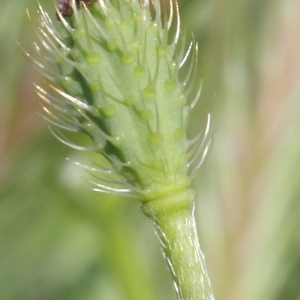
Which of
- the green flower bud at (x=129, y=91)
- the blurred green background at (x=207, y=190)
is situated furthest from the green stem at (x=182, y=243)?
the blurred green background at (x=207, y=190)

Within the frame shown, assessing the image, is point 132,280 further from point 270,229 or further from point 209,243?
point 270,229

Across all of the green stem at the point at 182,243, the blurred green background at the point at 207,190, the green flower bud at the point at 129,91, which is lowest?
the blurred green background at the point at 207,190

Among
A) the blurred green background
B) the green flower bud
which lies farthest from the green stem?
the blurred green background

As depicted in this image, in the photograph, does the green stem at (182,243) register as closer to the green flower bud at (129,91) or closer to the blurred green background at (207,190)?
the green flower bud at (129,91)

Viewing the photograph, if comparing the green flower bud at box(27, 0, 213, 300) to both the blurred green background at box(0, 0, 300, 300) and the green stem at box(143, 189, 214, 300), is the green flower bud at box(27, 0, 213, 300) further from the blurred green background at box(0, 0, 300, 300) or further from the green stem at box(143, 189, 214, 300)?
the blurred green background at box(0, 0, 300, 300)

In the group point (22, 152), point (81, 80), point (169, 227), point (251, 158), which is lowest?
point (251, 158)

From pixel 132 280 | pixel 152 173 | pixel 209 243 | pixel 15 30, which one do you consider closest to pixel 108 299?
pixel 132 280
